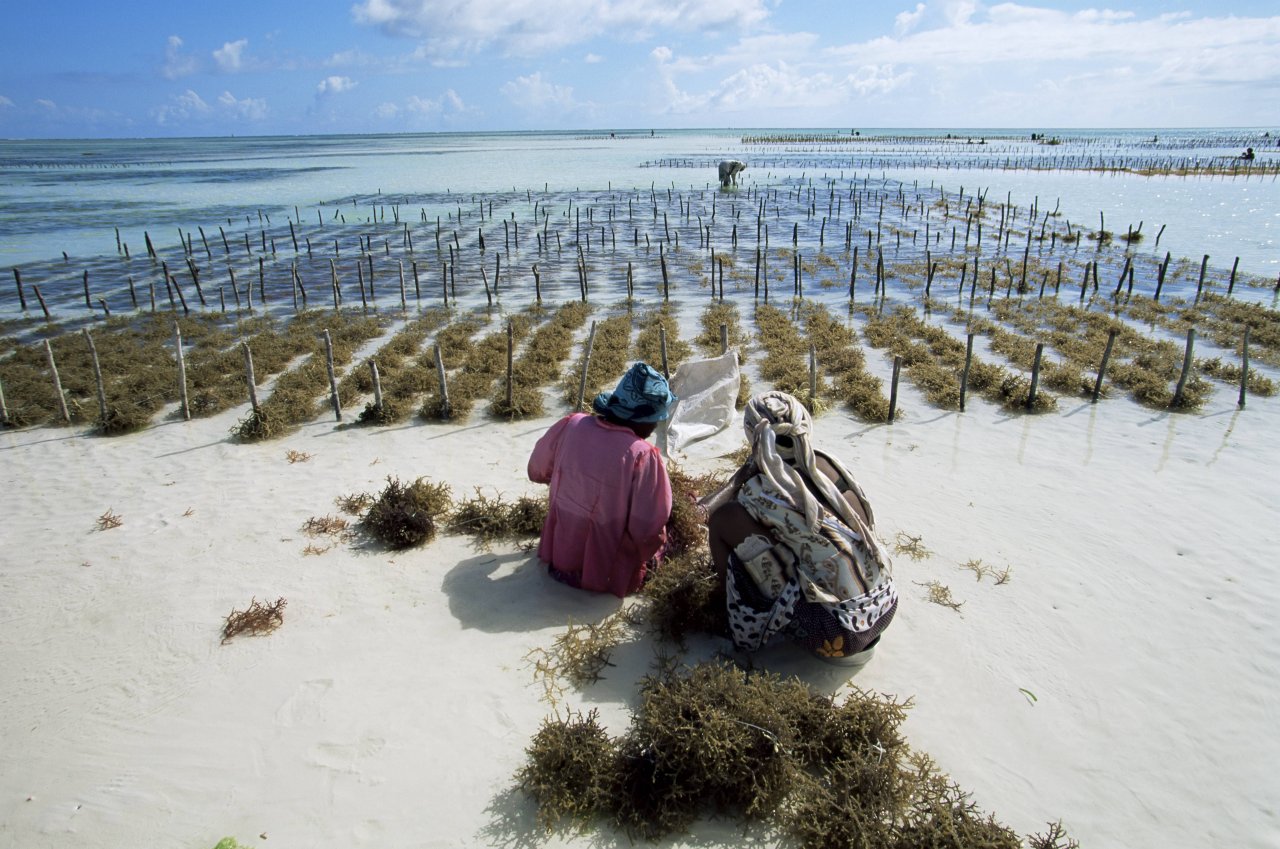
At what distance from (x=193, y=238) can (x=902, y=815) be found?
98.6 feet

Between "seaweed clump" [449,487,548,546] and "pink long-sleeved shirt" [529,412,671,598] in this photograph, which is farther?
"seaweed clump" [449,487,548,546]

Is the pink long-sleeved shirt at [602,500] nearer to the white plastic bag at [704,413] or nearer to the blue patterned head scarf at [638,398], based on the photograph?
the blue patterned head scarf at [638,398]

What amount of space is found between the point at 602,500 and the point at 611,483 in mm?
147

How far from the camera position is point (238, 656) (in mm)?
4465

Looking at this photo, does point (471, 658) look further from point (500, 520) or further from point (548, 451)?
point (500, 520)

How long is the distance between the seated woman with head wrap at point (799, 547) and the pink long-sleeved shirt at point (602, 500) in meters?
0.57

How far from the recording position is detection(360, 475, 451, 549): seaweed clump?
5.73 meters

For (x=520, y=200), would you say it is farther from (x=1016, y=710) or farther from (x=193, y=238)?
(x=1016, y=710)

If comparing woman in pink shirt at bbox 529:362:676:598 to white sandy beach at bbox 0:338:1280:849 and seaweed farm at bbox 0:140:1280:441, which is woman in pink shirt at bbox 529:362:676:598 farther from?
seaweed farm at bbox 0:140:1280:441

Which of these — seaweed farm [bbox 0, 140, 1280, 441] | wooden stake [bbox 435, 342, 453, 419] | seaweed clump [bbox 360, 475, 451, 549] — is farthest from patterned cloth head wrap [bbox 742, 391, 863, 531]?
wooden stake [bbox 435, 342, 453, 419]

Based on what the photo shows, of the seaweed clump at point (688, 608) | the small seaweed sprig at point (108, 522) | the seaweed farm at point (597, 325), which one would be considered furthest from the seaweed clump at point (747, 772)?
the seaweed farm at point (597, 325)

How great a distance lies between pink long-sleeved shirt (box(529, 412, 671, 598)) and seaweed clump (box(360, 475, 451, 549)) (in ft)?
4.72

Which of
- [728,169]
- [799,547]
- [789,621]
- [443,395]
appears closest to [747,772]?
[789,621]

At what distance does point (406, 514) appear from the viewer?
18.9ft
